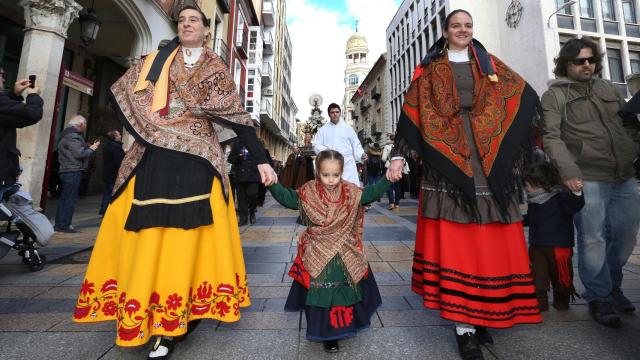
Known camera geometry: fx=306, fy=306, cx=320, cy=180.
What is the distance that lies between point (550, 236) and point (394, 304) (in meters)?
1.25

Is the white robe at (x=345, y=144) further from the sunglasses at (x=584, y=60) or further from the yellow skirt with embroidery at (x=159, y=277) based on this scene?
the yellow skirt with embroidery at (x=159, y=277)

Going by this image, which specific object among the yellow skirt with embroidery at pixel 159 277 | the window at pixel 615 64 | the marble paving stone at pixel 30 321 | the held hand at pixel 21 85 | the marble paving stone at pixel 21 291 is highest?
the window at pixel 615 64

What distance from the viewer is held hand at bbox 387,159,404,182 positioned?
6.05ft

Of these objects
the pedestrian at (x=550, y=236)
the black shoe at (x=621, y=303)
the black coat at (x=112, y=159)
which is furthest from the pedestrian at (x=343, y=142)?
the black coat at (x=112, y=159)

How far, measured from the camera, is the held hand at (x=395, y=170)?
1.84 metres

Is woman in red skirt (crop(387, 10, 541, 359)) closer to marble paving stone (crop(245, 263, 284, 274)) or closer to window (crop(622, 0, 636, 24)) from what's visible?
marble paving stone (crop(245, 263, 284, 274))

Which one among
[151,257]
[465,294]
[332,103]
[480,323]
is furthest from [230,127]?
[332,103]

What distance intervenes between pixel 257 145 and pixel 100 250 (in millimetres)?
1081

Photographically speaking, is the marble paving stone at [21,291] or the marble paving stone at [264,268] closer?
the marble paving stone at [21,291]

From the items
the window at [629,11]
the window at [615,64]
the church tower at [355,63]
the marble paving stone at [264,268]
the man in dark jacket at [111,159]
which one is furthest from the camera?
the church tower at [355,63]

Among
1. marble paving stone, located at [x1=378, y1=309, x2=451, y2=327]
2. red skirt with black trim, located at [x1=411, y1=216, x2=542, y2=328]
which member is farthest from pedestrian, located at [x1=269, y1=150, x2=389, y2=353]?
red skirt with black trim, located at [x1=411, y1=216, x2=542, y2=328]

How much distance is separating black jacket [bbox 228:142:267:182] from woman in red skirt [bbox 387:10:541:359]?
4270 millimetres

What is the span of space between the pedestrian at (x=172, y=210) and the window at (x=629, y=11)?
28375mm

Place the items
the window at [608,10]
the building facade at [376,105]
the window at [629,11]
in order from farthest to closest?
1. the building facade at [376,105]
2. the window at [629,11]
3. the window at [608,10]
